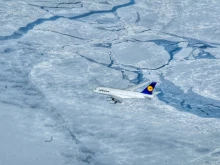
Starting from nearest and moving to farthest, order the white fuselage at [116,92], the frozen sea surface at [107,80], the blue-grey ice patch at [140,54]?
the frozen sea surface at [107,80], the white fuselage at [116,92], the blue-grey ice patch at [140,54]

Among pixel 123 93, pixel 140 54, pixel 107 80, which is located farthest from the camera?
pixel 140 54

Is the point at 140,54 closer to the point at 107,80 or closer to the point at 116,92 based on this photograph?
the point at 107,80

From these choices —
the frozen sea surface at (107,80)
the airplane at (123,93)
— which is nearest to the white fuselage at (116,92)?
the airplane at (123,93)

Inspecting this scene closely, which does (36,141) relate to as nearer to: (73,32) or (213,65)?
(73,32)

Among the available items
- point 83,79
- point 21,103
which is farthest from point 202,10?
point 21,103

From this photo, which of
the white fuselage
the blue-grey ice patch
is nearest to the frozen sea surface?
the blue-grey ice patch

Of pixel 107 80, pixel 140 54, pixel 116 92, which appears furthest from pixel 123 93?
pixel 140 54

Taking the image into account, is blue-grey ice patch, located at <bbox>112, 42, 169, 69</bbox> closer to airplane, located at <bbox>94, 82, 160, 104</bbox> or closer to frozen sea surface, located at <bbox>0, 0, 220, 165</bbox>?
frozen sea surface, located at <bbox>0, 0, 220, 165</bbox>

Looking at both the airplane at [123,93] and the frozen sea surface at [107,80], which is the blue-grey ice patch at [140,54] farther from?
the airplane at [123,93]
